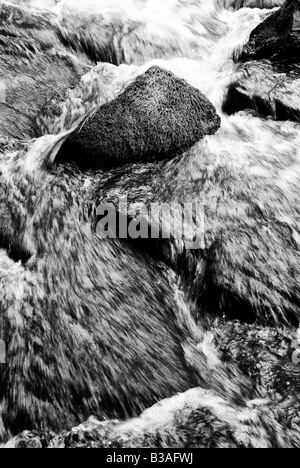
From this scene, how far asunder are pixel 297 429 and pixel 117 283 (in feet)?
6.64

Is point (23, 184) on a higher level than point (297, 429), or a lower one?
higher

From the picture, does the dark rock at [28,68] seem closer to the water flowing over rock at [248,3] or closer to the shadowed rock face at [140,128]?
the shadowed rock face at [140,128]

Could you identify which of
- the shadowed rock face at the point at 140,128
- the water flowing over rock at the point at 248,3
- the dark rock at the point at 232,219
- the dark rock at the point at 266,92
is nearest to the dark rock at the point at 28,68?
the shadowed rock face at the point at 140,128

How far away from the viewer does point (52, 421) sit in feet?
12.5

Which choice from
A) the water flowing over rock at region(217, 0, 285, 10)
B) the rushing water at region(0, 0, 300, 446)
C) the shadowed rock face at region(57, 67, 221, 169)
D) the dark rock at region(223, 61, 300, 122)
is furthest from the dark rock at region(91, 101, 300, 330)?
the water flowing over rock at region(217, 0, 285, 10)

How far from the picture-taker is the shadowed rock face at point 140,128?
5867 millimetres

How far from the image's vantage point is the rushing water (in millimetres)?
4027

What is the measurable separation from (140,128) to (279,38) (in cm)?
333

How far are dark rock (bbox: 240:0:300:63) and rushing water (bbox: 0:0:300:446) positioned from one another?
3.99 ft

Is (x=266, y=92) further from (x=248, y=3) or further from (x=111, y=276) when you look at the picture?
(x=248, y=3)

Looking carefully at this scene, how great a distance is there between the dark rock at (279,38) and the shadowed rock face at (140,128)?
240 cm
